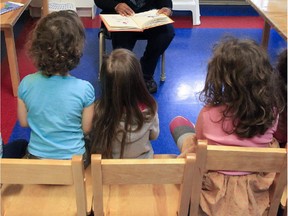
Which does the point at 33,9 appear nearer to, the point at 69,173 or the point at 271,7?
the point at 271,7

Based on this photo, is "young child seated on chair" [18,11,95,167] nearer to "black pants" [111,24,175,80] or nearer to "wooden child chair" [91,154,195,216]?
"wooden child chair" [91,154,195,216]

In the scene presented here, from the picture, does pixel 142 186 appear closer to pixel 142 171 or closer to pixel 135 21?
pixel 142 171

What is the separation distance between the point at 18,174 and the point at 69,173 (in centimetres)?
13

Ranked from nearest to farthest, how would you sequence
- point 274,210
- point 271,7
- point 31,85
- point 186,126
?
point 274,210, point 31,85, point 186,126, point 271,7

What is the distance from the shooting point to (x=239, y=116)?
1279 mm

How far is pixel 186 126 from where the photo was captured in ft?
5.70

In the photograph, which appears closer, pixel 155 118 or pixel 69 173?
pixel 69 173

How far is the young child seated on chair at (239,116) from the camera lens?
4.00 ft

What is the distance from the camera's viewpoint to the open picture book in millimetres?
2363

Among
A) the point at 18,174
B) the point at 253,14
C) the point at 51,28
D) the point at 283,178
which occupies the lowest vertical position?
the point at 253,14

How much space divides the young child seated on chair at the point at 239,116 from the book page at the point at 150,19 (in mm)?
1120

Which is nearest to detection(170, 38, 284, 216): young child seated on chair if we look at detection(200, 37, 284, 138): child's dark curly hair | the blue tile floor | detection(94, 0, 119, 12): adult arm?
detection(200, 37, 284, 138): child's dark curly hair

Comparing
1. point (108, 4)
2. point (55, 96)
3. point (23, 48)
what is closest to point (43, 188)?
point (55, 96)

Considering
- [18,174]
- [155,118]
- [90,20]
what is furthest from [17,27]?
[18,174]
